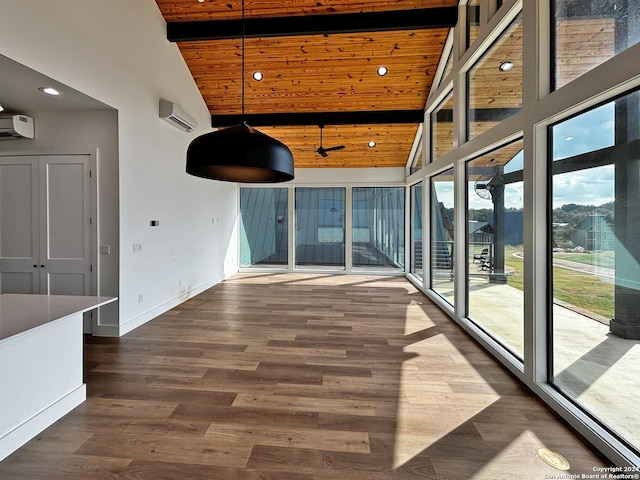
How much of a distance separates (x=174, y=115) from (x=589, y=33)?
4.96 metres

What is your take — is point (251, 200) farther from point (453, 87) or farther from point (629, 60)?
point (629, 60)

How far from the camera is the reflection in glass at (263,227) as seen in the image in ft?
28.1

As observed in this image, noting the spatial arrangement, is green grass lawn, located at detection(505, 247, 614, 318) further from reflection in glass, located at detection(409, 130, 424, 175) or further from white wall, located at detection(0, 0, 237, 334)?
reflection in glass, located at detection(409, 130, 424, 175)

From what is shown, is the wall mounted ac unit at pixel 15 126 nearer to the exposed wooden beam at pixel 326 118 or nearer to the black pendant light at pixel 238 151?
the exposed wooden beam at pixel 326 118

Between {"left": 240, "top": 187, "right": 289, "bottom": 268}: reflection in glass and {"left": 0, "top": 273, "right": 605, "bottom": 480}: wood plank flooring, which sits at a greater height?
{"left": 240, "top": 187, "right": 289, "bottom": 268}: reflection in glass

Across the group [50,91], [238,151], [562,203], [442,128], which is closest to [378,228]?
[442,128]

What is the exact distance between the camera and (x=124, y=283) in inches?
158

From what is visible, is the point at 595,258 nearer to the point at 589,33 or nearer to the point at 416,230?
the point at 589,33

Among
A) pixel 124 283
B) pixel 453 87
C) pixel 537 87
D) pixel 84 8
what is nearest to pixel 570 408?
pixel 537 87

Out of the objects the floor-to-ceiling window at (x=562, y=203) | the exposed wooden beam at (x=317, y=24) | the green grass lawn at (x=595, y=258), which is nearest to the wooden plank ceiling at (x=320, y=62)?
the exposed wooden beam at (x=317, y=24)

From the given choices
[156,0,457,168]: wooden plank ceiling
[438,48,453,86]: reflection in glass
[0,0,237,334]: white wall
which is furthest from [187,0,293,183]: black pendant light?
[438,48,453,86]: reflection in glass

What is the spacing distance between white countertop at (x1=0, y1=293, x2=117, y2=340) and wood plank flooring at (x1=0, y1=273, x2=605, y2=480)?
0.79m

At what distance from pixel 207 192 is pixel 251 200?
2.16 m

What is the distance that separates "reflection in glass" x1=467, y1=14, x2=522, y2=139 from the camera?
3059 millimetres
